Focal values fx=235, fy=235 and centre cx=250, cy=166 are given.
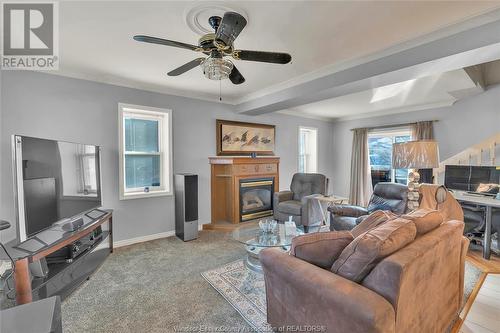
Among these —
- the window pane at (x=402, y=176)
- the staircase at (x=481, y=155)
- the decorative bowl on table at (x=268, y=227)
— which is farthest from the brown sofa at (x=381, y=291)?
the window pane at (x=402, y=176)

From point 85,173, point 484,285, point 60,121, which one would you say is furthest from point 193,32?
point 484,285

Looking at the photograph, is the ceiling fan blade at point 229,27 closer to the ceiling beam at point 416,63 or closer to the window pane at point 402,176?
the ceiling beam at point 416,63

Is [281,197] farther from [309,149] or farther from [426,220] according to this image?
[426,220]

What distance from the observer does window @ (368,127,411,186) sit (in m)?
5.33

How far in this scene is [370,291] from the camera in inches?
45.6

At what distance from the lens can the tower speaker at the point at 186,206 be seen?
12.2 feet

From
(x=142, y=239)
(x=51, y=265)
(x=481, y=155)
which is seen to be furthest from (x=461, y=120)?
(x=51, y=265)

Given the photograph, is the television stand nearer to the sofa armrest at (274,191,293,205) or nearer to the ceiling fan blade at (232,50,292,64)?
the ceiling fan blade at (232,50,292,64)

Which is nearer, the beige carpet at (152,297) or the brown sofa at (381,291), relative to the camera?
the brown sofa at (381,291)

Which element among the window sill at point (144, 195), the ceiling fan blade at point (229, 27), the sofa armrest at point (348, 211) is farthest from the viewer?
the window sill at point (144, 195)

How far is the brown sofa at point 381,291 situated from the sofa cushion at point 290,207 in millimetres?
2362

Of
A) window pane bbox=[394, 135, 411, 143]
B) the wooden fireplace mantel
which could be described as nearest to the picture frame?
the wooden fireplace mantel

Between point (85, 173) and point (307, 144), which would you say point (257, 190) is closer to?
point (307, 144)

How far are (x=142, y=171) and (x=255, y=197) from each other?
223 cm
